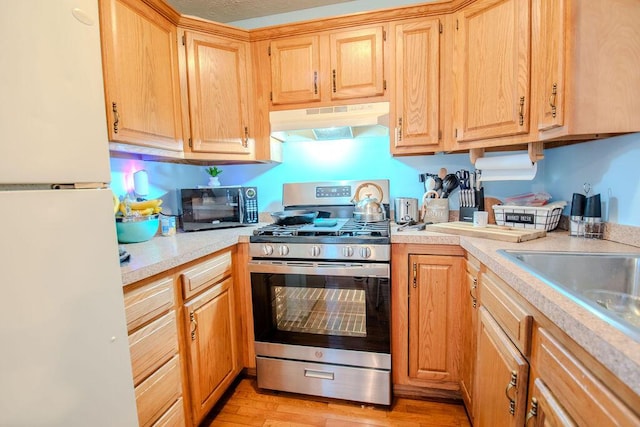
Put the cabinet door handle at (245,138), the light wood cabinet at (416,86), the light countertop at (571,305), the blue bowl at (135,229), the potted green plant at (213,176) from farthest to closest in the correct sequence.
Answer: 1. the potted green plant at (213,176)
2. the cabinet door handle at (245,138)
3. the light wood cabinet at (416,86)
4. the blue bowl at (135,229)
5. the light countertop at (571,305)

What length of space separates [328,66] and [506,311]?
1.60 m

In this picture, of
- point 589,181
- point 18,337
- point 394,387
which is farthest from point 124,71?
→ point 589,181

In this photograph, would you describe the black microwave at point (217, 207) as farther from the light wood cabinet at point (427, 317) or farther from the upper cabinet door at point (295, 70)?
the light wood cabinet at point (427, 317)

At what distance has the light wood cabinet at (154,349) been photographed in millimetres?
1020

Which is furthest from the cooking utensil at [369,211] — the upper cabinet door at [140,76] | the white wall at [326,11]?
the white wall at [326,11]

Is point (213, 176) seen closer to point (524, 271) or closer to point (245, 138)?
point (245, 138)

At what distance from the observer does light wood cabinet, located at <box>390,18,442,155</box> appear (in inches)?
66.9

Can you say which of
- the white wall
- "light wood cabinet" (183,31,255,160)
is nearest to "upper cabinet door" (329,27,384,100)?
the white wall

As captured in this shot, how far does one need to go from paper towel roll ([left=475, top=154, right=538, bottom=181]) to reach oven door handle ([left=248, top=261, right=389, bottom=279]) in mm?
850

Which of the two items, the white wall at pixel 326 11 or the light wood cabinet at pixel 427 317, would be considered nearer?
the light wood cabinet at pixel 427 317

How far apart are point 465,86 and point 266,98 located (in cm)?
119

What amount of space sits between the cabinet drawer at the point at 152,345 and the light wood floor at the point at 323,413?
61cm

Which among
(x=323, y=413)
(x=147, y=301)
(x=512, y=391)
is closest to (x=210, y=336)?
(x=147, y=301)

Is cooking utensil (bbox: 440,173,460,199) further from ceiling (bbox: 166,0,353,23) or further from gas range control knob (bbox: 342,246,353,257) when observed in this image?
ceiling (bbox: 166,0,353,23)
